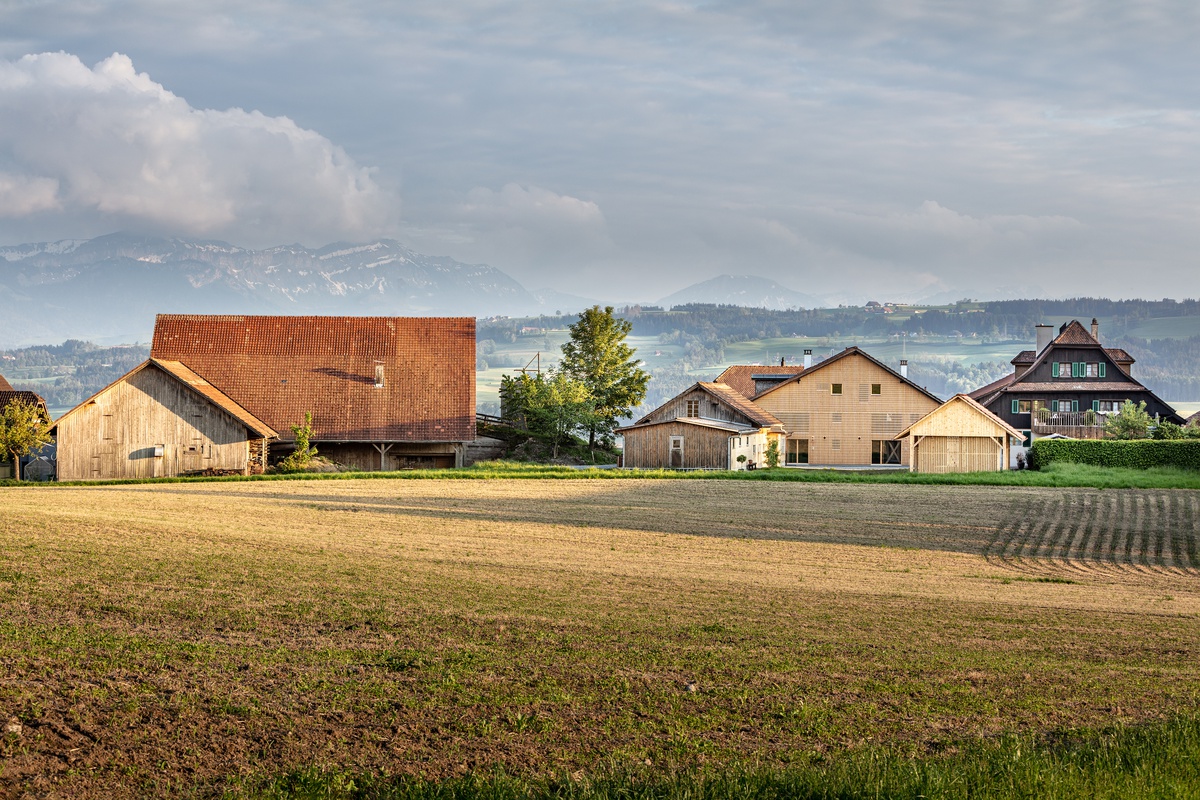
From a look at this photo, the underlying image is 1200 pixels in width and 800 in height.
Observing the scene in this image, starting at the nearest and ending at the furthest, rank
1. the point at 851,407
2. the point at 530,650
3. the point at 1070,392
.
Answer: the point at 530,650 < the point at 851,407 < the point at 1070,392

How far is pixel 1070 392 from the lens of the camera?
79875 millimetres

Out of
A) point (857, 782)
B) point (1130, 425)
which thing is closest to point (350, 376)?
point (1130, 425)

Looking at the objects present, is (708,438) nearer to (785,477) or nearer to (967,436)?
(785,477)

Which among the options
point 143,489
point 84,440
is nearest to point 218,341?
point 84,440

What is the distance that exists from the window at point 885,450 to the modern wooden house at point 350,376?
1085 inches

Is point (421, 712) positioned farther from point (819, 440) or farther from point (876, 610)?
point (819, 440)

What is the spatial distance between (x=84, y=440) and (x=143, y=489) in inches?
462

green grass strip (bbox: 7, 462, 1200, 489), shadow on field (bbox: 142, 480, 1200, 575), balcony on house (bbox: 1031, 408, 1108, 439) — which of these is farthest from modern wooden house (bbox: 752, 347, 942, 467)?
shadow on field (bbox: 142, 480, 1200, 575)

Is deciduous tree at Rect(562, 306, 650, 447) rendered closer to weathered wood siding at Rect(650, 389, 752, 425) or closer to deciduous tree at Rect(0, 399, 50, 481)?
weathered wood siding at Rect(650, 389, 752, 425)

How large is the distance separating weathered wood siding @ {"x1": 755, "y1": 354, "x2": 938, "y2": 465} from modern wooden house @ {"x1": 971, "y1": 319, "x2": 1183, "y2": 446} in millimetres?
12415

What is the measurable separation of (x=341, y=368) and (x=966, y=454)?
3706 cm

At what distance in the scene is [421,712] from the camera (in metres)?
10.9

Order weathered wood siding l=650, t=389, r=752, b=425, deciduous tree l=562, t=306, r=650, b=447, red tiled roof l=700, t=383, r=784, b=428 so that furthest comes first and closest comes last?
deciduous tree l=562, t=306, r=650, b=447
weathered wood siding l=650, t=389, r=752, b=425
red tiled roof l=700, t=383, r=784, b=428

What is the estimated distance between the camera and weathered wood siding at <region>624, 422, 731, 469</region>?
6103 centimetres
